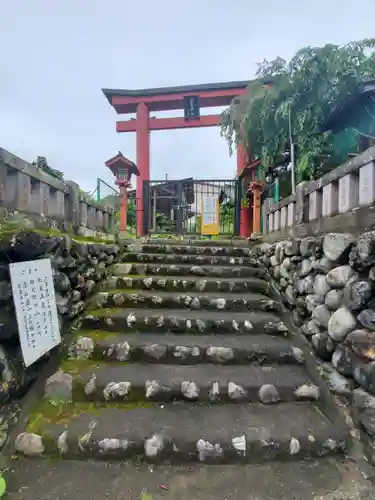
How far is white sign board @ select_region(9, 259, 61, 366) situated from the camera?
179 cm

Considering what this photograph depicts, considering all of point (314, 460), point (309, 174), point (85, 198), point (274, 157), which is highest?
point (274, 157)

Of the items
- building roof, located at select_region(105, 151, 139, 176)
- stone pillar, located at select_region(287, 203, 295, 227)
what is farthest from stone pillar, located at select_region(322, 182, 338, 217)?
building roof, located at select_region(105, 151, 139, 176)

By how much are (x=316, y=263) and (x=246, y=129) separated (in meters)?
5.85

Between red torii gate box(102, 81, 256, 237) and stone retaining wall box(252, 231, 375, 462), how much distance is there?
6.90m

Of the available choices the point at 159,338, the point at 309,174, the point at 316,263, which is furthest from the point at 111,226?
the point at 309,174

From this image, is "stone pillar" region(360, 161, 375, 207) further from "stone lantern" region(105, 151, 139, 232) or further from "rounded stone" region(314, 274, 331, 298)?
"stone lantern" region(105, 151, 139, 232)

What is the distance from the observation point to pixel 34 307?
1912 millimetres

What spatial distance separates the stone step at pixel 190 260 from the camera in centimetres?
402

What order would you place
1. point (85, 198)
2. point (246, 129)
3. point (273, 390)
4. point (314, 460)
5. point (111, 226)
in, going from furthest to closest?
point (246, 129) → point (111, 226) → point (85, 198) → point (273, 390) → point (314, 460)

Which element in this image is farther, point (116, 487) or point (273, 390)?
point (273, 390)

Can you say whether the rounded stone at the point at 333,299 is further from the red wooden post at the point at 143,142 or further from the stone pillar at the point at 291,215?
the red wooden post at the point at 143,142

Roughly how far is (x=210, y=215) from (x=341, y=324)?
6.52 metres

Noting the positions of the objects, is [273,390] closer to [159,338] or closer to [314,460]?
[314,460]

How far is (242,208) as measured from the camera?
8.39 metres
